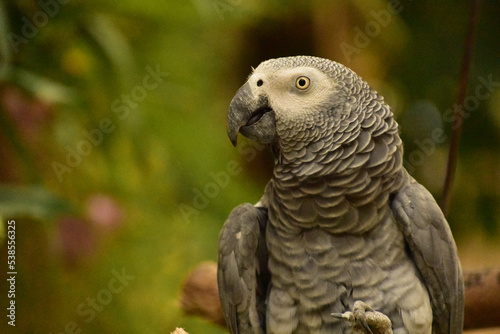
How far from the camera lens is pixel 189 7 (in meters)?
2.05

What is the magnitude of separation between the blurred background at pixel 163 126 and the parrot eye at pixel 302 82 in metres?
0.95

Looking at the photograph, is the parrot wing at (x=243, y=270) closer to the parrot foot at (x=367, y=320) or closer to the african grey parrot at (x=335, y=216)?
the african grey parrot at (x=335, y=216)

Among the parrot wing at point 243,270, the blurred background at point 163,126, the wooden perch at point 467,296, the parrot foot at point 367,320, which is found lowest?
the parrot foot at point 367,320

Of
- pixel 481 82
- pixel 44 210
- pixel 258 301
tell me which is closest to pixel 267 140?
pixel 258 301

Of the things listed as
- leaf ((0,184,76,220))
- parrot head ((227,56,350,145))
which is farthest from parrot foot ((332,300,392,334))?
leaf ((0,184,76,220))

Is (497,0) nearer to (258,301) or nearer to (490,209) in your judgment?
(490,209)

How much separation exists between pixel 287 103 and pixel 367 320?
47 cm

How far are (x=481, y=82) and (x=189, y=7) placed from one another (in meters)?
1.43

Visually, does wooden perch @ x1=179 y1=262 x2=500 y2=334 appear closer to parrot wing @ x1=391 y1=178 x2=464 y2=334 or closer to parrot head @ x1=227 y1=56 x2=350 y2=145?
parrot wing @ x1=391 y1=178 x2=464 y2=334

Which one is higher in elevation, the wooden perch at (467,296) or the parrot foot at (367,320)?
the wooden perch at (467,296)

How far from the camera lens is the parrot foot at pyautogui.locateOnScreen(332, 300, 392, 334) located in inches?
41.6

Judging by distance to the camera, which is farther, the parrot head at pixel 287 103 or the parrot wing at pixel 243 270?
the parrot wing at pixel 243 270

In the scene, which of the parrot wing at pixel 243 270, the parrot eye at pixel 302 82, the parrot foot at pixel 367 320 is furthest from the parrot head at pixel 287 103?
the parrot foot at pixel 367 320

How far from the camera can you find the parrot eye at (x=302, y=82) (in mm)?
1104
